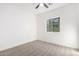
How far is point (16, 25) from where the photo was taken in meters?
1.88

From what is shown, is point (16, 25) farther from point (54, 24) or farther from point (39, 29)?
point (54, 24)

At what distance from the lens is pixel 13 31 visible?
74.5 inches

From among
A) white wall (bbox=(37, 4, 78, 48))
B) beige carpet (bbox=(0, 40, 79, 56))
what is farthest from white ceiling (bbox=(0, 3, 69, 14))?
beige carpet (bbox=(0, 40, 79, 56))

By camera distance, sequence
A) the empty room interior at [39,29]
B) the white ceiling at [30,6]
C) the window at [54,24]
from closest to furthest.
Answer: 1. the white ceiling at [30,6]
2. the empty room interior at [39,29]
3. the window at [54,24]

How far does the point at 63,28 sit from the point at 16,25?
1.25 meters

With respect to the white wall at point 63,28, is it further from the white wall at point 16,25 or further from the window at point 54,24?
the white wall at point 16,25

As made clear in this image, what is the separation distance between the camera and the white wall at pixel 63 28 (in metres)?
2.02

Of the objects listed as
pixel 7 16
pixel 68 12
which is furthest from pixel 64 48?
pixel 7 16

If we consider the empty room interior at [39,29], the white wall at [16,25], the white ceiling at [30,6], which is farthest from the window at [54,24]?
the white wall at [16,25]

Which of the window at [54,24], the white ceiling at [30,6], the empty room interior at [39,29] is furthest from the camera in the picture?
the window at [54,24]

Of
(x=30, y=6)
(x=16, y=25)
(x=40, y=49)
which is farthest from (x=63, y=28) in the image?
(x=16, y=25)

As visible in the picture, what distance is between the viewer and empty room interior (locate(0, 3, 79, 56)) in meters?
1.82

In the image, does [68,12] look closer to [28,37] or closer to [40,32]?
[40,32]

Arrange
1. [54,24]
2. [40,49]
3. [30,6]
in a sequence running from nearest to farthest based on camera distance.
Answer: [30,6] < [54,24] < [40,49]
